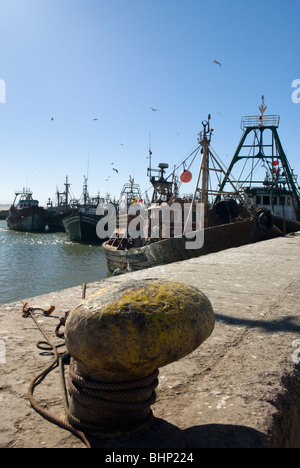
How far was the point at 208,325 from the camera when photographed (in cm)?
180

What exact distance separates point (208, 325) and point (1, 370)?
1.41 m

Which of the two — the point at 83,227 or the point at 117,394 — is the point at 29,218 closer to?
the point at 83,227

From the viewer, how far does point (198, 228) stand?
50.4 ft

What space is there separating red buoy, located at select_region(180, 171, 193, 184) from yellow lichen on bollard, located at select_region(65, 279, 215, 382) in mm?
15202

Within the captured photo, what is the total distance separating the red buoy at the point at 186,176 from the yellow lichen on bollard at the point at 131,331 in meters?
15.2

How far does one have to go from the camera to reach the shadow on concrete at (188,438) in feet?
5.15

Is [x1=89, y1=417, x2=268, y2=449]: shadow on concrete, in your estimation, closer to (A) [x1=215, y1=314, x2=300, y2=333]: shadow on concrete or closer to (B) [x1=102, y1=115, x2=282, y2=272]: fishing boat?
(A) [x1=215, y1=314, x2=300, y2=333]: shadow on concrete

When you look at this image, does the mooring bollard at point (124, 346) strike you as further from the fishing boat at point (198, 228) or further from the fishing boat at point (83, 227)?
the fishing boat at point (83, 227)

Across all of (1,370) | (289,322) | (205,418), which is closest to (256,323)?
(289,322)

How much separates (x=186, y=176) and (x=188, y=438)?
15.7 metres

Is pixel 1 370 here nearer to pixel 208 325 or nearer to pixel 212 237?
pixel 208 325

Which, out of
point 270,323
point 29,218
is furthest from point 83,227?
point 270,323

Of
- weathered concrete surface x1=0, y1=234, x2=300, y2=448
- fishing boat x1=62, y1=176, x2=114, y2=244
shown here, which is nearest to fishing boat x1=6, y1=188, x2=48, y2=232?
fishing boat x1=62, y1=176, x2=114, y2=244

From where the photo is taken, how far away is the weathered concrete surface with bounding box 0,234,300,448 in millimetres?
1642
